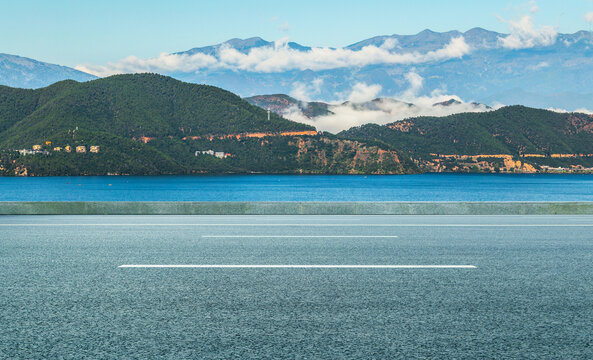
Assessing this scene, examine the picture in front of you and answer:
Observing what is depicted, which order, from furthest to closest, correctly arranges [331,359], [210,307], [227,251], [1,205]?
[1,205], [227,251], [210,307], [331,359]

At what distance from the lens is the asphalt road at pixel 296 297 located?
4.49 metres

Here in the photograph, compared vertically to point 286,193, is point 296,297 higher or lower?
higher

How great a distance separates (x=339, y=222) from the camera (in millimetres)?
16000

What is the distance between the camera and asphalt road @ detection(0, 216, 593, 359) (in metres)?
4.49

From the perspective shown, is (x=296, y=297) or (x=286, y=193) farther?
(x=286, y=193)

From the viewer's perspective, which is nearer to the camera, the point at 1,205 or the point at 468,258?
the point at 468,258

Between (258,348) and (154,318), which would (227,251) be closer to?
(154,318)

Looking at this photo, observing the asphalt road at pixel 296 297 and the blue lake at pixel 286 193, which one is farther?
the blue lake at pixel 286 193

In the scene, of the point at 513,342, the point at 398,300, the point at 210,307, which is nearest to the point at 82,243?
the point at 210,307

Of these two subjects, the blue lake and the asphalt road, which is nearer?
the asphalt road

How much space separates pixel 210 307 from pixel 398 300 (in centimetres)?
201

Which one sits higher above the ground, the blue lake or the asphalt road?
the asphalt road

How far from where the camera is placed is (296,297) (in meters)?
6.11

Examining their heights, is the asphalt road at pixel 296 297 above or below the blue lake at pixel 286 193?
above
